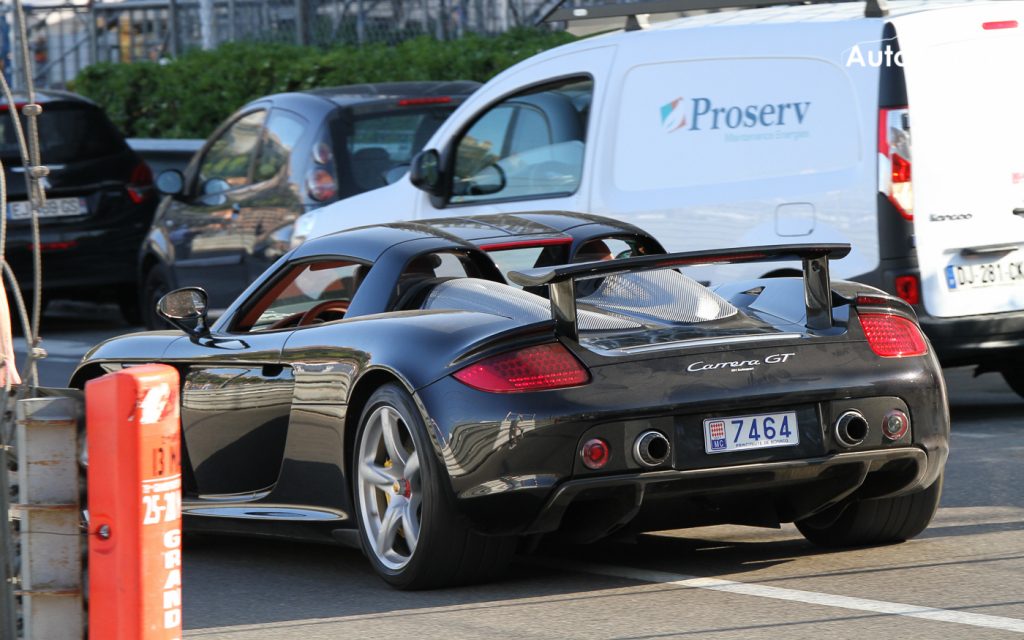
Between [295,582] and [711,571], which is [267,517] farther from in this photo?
[711,571]

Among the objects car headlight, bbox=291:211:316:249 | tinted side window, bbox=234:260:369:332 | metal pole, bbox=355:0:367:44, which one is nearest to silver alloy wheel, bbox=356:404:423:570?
tinted side window, bbox=234:260:369:332

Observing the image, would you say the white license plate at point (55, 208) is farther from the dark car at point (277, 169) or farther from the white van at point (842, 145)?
the white van at point (842, 145)

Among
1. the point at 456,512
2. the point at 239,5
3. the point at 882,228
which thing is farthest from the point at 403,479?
the point at 239,5

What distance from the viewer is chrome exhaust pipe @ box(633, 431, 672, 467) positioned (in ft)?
18.8

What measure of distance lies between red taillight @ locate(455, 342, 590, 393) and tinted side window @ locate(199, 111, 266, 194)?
7236 mm

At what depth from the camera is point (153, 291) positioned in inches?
545

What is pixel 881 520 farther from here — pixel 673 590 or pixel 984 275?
pixel 984 275

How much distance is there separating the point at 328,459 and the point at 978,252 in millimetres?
3854

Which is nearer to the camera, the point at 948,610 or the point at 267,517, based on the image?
the point at 948,610

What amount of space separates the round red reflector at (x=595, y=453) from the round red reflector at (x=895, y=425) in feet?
3.03

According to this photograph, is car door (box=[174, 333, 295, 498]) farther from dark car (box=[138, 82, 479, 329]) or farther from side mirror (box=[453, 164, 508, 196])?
dark car (box=[138, 82, 479, 329])

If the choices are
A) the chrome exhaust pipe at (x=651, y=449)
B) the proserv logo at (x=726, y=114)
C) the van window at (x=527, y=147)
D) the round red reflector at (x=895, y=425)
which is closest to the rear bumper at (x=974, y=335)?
the proserv logo at (x=726, y=114)

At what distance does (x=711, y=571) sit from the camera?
244 inches

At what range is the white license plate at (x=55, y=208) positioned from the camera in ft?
49.0
